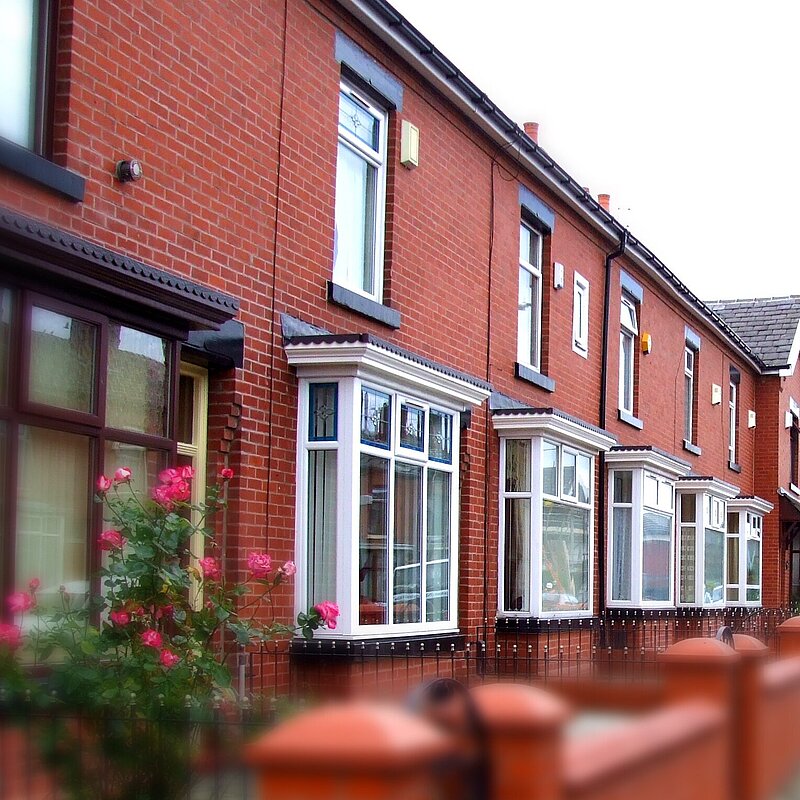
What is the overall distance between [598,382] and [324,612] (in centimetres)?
1110

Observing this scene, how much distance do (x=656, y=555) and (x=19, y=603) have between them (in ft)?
48.5

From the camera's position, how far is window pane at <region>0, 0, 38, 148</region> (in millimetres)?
8359

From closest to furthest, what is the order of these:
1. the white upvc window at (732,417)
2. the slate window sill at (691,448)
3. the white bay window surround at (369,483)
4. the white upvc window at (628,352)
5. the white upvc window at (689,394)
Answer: the white bay window surround at (369,483) → the white upvc window at (628,352) → the slate window sill at (691,448) → the white upvc window at (689,394) → the white upvc window at (732,417)

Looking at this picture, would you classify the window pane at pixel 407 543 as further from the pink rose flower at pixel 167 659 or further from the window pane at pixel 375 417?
the pink rose flower at pixel 167 659

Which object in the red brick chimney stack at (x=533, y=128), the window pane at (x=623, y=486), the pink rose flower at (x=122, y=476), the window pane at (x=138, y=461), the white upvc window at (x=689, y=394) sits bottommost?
the pink rose flower at (x=122, y=476)

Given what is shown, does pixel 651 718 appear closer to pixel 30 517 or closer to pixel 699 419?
pixel 30 517

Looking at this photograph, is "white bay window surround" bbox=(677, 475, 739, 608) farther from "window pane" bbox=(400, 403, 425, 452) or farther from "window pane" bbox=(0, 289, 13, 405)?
"window pane" bbox=(0, 289, 13, 405)

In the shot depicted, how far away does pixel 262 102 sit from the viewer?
432 inches

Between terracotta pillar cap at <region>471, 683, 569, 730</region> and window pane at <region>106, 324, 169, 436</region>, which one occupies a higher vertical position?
window pane at <region>106, 324, 169, 436</region>

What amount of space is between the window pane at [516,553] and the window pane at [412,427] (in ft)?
11.2

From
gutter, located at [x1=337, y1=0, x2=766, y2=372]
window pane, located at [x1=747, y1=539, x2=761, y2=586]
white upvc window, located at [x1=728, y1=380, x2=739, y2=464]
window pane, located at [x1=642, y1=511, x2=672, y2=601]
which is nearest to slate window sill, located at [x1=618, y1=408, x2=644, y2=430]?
window pane, located at [x1=642, y1=511, x2=672, y2=601]

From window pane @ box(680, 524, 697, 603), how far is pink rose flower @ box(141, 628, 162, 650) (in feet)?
54.9

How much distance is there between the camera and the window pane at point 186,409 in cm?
1027

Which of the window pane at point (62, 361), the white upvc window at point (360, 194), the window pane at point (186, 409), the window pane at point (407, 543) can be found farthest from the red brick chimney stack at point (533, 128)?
the window pane at point (62, 361)
